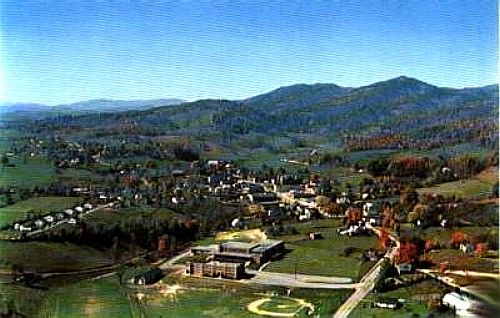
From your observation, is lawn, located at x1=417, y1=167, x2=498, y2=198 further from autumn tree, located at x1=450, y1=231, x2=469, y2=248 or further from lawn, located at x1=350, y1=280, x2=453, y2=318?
lawn, located at x1=350, y1=280, x2=453, y2=318

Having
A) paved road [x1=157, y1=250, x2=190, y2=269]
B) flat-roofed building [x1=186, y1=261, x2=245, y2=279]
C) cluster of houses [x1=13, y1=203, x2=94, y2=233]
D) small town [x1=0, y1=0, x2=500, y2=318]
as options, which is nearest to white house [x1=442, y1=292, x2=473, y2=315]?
small town [x1=0, y1=0, x2=500, y2=318]

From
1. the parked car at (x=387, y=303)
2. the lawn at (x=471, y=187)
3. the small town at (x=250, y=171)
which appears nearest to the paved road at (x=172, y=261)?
the small town at (x=250, y=171)

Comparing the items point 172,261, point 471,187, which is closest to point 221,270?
point 172,261

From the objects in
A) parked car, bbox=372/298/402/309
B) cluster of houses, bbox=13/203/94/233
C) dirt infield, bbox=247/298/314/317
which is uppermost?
cluster of houses, bbox=13/203/94/233

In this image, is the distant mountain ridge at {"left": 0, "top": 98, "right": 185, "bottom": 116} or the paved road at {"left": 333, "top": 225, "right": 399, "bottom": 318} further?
the distant mountain ridge at {"left": 0, "top": 98, "right": 185, "bottom": 116}

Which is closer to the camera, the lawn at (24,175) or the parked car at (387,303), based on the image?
the parked car at (387,303)

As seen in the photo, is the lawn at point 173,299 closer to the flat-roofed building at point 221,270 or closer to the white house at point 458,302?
the flat-roofed building at point 221,270
